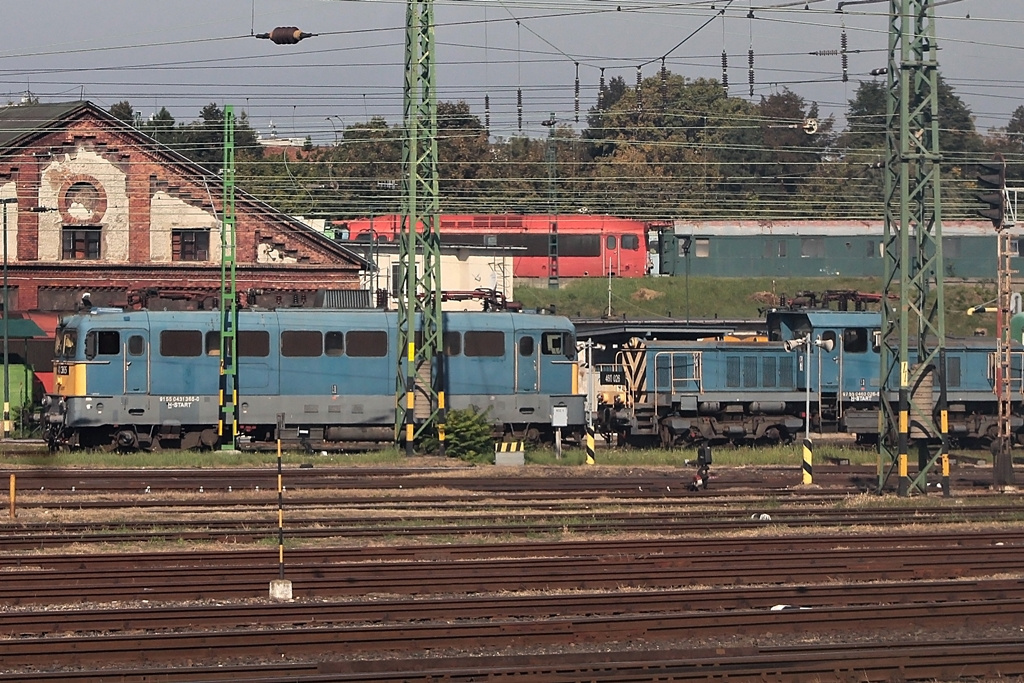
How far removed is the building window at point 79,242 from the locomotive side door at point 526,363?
2262cm

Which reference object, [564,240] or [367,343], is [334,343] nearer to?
[367,343]

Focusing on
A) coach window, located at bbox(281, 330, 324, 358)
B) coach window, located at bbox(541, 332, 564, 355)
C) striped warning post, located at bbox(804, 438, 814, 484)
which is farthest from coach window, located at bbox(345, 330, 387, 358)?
striped warning post, located at bbox(804, 438, 814, 484)

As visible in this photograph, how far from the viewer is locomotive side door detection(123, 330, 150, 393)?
35.2m

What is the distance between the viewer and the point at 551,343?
37656mm

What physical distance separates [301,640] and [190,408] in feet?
76.0

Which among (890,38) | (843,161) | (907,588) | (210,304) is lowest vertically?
(907,588)

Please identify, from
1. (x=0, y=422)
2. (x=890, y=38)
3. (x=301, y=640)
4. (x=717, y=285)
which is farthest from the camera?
(x=717, y=285)

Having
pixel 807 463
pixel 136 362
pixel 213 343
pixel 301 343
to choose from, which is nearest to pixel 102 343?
pixel 136 362

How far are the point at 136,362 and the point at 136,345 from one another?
467mm

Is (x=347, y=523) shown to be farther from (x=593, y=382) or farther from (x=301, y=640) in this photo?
(x=593, y=382)

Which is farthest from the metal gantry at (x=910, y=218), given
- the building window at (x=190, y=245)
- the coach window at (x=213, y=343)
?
the building window at (x=190, y=245)

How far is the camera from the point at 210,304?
37.9 meters

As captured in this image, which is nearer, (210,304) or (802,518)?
(802,518)

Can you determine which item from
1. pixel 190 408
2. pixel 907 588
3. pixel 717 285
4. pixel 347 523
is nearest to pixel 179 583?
pixel 347 523
